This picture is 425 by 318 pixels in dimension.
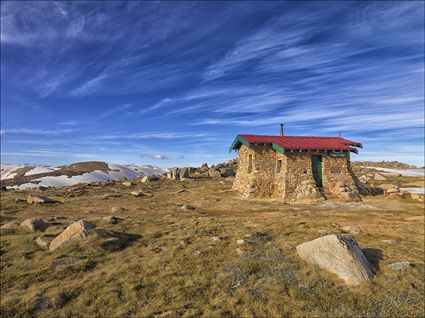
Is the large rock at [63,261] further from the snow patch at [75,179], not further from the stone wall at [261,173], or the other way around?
the snow patch at [75,179]

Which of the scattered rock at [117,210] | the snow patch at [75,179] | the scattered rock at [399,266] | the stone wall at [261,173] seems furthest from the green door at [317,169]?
the snow patch at [75,179]

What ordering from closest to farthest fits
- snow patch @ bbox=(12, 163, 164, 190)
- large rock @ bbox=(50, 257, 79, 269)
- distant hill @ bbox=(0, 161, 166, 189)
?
1. large rock @ bbox=(50, 257, 79, 269)
2. snow patch @ bbox=(12, 163, 164, 190)
3. distant hill @ bbox=(0, 161, 166, 189)

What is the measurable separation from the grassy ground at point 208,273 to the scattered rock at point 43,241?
0.76 ft

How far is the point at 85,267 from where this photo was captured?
436 inches

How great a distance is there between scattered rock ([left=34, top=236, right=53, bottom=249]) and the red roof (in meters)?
19.3

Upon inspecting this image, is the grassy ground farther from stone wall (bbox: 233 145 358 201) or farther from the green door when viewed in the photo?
the green door

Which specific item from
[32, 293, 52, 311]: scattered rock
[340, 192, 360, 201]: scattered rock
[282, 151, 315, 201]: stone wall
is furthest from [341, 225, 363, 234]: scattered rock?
[32, 293, 52, 311]: scattered rock

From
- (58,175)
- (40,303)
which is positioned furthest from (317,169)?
(58,175)

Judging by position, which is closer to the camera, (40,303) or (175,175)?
(40,303)

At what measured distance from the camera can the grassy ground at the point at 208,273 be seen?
845 cm

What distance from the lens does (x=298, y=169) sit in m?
27.2

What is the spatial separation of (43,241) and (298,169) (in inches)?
873

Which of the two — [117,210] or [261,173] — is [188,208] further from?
[261,173]

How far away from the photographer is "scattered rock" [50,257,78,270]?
36.8ft
